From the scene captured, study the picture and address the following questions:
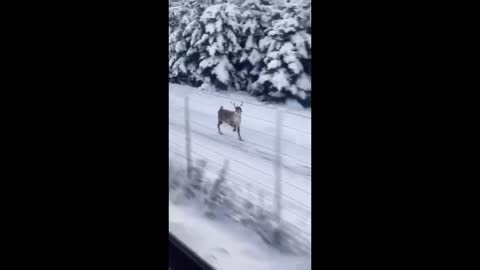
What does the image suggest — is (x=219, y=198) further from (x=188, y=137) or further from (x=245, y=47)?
(x=245, y=47)

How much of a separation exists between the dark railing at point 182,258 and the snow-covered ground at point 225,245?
0.02 m

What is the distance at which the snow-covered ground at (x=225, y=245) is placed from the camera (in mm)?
1730

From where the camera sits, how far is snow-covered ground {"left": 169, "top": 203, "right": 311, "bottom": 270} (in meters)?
1.73

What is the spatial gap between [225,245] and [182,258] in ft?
0.67

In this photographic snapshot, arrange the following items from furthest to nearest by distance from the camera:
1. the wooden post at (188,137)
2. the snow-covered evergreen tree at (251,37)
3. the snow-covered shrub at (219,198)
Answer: the wooden post at (188,137), the snow-covered shrub at (219,198), the snow-covered evergreen tree at (251,37)

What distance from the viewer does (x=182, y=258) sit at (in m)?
1.92

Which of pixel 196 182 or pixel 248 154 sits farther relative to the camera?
pixel 196 182

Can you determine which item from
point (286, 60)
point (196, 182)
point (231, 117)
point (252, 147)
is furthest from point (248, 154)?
point (286, 60)

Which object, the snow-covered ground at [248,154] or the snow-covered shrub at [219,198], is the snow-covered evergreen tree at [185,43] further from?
the snow-covered shrub at [219,198]

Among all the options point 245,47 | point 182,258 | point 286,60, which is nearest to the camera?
point 286,60

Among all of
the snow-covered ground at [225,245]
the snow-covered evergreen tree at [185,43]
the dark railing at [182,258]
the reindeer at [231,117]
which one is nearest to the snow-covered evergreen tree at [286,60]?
the reindeer at [231,117]
